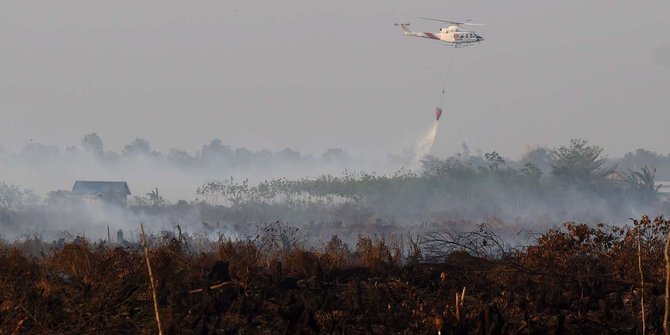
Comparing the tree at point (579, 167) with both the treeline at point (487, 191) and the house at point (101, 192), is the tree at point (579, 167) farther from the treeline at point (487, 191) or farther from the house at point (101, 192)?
the house at point (101, 192)

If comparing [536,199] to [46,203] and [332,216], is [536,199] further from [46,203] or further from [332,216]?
[46,203]

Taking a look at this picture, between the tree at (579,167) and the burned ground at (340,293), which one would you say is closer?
the burned ground at (340,293)

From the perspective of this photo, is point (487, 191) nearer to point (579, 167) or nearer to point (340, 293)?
point (579, 167)

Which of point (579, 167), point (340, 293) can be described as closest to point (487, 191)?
point (579, 167)

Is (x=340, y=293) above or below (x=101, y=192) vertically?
below

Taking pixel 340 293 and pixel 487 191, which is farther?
pixel 487 191

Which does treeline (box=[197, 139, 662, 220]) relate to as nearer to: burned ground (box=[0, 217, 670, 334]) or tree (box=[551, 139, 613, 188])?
tree (box=[551, 139, 613, 188])

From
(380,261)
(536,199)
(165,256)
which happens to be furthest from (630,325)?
(536,199)

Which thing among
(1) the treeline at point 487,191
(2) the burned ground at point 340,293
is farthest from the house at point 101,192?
(2) the burned ground at point 340,293

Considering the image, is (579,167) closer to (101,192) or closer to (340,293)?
(101,192)
